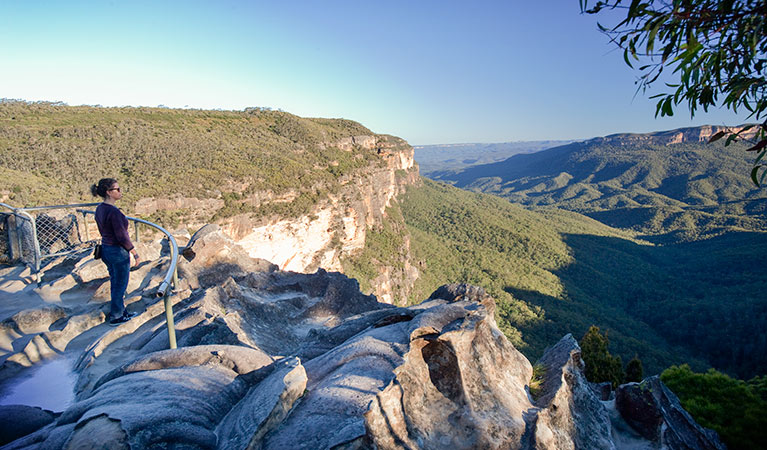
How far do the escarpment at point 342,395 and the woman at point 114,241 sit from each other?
0.43 metres

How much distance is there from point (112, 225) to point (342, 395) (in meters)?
4.60

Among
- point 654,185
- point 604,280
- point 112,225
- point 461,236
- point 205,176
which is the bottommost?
point 604,280

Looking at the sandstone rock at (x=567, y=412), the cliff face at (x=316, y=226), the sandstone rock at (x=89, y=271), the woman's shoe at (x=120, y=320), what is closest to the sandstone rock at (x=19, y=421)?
the woman's shoe at (x=120, y=320)

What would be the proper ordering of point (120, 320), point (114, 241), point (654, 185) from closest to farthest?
point (114, 241) → point (120, 320) → point (654, 185)

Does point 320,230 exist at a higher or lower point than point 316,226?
lower

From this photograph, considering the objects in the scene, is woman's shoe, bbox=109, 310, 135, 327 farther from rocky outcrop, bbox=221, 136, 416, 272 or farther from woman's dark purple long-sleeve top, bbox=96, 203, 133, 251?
rocky outcrop, bbox=221, 136, 416, 272

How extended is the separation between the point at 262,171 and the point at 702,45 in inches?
1268

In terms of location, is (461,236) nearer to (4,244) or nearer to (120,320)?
(4,244)

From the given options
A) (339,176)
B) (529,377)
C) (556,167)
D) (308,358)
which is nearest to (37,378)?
(308,358)

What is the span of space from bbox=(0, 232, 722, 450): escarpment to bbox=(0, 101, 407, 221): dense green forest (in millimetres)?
18853

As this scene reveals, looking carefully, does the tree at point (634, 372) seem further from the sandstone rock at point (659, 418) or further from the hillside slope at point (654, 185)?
the hillside slope at point (654, 185)

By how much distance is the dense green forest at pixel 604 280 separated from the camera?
107 feet

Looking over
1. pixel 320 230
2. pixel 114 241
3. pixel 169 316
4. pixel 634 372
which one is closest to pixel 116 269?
pixel 114 241

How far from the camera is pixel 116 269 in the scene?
18.6ft
